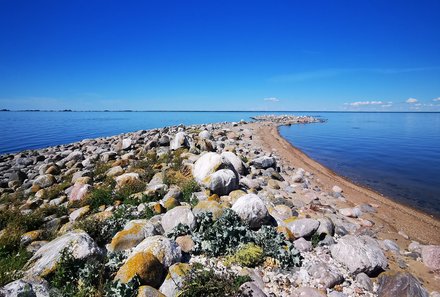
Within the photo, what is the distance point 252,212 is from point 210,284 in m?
2.69

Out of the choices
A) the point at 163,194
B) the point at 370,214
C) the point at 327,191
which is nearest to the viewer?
the point at 163,194

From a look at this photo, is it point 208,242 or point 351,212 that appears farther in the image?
point 351,212

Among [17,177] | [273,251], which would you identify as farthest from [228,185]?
[17,177]

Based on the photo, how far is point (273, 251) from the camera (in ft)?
18.5

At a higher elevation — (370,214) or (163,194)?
(163,194)

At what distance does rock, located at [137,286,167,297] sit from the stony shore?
0.06 feet

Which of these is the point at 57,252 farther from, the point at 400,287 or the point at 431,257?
the point at 431,257

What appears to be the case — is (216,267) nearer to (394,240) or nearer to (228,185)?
(228,185)

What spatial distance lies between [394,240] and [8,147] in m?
40.6

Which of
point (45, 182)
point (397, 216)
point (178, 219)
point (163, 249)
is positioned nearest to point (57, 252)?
point (163, 249)

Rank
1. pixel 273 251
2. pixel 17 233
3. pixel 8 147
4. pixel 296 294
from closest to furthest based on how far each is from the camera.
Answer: pixel 296 294
pixel 273 251
pixel 17 233
pixel 8 147

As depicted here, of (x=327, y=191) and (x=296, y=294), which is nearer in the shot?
(x=296, y=294)

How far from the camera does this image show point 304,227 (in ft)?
21.8

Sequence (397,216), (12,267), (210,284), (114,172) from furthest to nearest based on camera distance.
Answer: (114,172) → (397,216) → (12,267) → (210,284)
